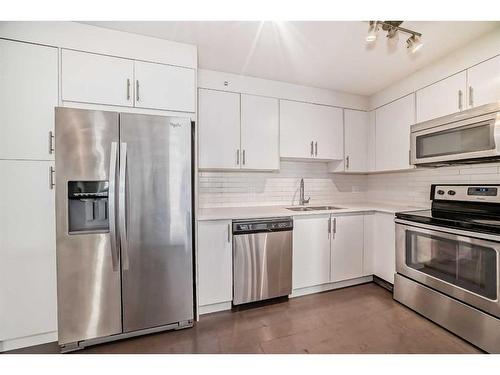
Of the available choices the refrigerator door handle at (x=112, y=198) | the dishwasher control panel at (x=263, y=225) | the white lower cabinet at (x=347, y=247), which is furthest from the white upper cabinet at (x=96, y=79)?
the white lower cabinet at (x=347, y=247)

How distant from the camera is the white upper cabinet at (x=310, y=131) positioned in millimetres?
2695

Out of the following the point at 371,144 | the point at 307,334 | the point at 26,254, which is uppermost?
the point at 371,144

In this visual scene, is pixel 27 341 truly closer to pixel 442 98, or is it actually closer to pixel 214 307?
pixel 214 307

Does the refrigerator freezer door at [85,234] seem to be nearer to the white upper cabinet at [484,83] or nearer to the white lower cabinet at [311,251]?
the white lower cabinet at [311,251]

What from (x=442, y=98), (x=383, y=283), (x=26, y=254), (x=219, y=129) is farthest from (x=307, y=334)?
(x=442, y=98)

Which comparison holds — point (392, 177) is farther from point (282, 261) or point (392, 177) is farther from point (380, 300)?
point (282, 261)

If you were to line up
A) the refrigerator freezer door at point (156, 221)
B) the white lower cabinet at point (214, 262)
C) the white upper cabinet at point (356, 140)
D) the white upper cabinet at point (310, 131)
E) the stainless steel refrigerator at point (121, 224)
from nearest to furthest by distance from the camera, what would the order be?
the stainless steel refrigerator at point (121, 224) < the refrigerator freezer door at point (156, 221) < the white lower cabinet at point (214, 262) < the white upper cabinet at point (310, 131) < the white upper cabinet at point (356, 140)

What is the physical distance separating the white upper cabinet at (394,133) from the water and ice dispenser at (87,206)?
2907 millimetres

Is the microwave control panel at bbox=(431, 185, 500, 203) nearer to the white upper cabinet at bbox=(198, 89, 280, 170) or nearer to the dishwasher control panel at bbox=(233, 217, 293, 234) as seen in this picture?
the dishwasher control panel at bbox=(233, 217, 293, 234)

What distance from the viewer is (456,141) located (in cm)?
196

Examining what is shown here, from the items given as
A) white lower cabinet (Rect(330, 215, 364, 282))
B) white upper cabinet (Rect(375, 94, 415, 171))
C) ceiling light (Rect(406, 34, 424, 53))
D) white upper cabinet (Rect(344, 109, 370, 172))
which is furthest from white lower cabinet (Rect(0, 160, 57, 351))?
white upper cabinet (Rect(375, 94, 415, 171))

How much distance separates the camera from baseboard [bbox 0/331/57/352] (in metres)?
1.61

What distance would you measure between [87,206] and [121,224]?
0.98 ft

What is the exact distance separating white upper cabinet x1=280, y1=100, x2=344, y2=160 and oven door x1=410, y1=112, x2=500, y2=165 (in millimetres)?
837
